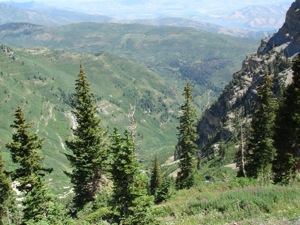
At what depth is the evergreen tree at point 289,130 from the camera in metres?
36.9

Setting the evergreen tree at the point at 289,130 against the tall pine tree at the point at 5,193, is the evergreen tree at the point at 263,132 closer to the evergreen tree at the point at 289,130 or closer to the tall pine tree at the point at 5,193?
the evergreen tree at the point at 289,130

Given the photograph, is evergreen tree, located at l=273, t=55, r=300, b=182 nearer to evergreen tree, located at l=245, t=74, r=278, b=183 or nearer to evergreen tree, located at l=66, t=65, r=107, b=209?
evergreen tree, located at l=245, t=74, r=278, b=183

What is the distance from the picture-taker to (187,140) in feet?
189

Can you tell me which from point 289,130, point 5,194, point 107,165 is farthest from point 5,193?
point 289,130

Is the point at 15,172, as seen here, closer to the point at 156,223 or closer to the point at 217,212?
the point at 156,223

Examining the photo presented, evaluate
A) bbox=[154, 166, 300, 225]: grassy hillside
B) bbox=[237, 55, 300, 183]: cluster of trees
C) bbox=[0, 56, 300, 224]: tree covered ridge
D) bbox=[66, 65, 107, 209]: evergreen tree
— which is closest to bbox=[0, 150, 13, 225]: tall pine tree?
bbox=[0, 56, 300, 224]: tree covered ridge

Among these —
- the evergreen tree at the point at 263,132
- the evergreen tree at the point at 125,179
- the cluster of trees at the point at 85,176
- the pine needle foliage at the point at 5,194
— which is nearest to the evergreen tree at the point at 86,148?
the cluster of trees at the point at 85,176

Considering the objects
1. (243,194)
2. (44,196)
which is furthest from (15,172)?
(243,194)

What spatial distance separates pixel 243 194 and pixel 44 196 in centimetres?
1669

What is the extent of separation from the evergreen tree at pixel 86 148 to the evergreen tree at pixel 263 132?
23.3 metres

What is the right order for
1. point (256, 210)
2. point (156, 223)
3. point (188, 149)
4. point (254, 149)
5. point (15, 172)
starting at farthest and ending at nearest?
point (188, 149) → point (254, 149) → point (15, 172) → point (156, 223) → point (256, 210)

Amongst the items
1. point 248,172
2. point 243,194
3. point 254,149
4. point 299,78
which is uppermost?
point 299,78

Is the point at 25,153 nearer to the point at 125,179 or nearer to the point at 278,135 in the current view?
the point at 125,179

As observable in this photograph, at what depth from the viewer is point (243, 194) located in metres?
20.2
